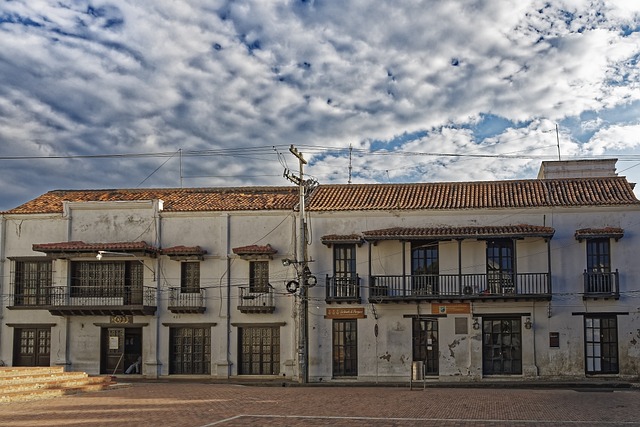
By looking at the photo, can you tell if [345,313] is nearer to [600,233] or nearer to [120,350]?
[120,350]

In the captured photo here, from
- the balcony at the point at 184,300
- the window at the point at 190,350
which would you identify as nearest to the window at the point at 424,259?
the balcony at the point at 184,300

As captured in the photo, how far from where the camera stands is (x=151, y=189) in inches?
1346

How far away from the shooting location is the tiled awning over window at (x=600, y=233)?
90.5 feet

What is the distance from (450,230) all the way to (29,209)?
17.6 metres

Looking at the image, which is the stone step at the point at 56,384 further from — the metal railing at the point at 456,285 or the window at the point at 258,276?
the metal railing at the point at 456,285

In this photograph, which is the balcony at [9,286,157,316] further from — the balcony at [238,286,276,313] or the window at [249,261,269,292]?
the window at [249,261,269,292]

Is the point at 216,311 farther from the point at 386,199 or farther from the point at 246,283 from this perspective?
the point at 386,199

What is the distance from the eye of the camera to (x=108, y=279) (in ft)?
101

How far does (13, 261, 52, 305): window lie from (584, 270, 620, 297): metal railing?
834 inches

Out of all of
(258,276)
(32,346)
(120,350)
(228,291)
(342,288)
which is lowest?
(120,350)

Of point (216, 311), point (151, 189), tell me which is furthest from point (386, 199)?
point (151, 189)

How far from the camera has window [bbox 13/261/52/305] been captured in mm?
31281

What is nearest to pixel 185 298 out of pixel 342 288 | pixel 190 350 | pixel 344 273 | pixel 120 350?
pixel 190 350

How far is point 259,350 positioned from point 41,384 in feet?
34.0
